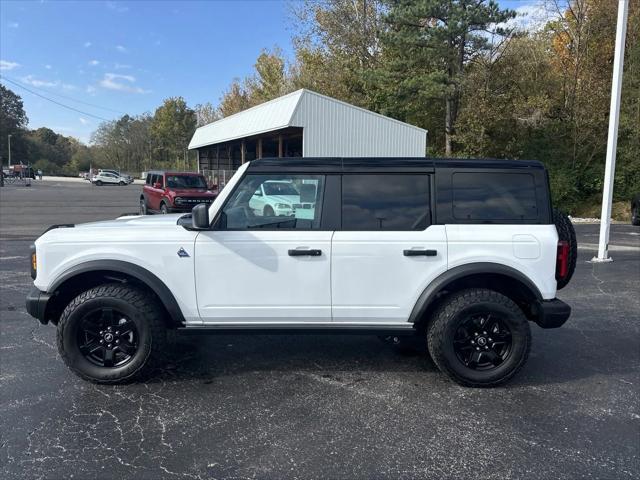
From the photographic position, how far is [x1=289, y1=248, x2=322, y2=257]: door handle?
12.4 ft

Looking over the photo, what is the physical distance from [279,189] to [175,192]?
14.8 m

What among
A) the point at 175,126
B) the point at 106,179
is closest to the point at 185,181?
the point at 106,179

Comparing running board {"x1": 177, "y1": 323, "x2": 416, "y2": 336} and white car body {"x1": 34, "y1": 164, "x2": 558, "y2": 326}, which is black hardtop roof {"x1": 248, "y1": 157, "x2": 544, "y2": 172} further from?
running board {"x1": 177, "y1": 323, "x2": 416, "y2": 336}

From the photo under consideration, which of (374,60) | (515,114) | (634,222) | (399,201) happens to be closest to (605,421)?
(399,201)

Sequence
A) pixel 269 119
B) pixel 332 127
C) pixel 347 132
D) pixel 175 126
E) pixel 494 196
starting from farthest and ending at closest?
1. pixel 175 126
2. pixel 269 119
3. pixel 347 132
4. pixel 332 127
5. pixel 494 196

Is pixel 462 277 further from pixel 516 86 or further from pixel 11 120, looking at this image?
pixel 11 120

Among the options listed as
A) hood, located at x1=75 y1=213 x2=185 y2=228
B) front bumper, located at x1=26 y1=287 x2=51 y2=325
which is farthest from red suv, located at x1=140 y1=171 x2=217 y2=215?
front bumper, located at x1=26 y1=287 x2=51 y2=325

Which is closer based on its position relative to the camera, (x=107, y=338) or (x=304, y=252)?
(x=304, y=252)

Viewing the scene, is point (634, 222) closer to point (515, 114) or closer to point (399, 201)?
point (515, 114)

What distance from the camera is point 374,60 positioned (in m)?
30.2

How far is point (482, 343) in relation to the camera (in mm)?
3932

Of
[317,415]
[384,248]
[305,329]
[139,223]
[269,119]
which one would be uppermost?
[269,119]

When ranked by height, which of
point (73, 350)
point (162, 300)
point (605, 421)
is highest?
point (162, 300)

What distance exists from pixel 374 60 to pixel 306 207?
28591 millimetres
